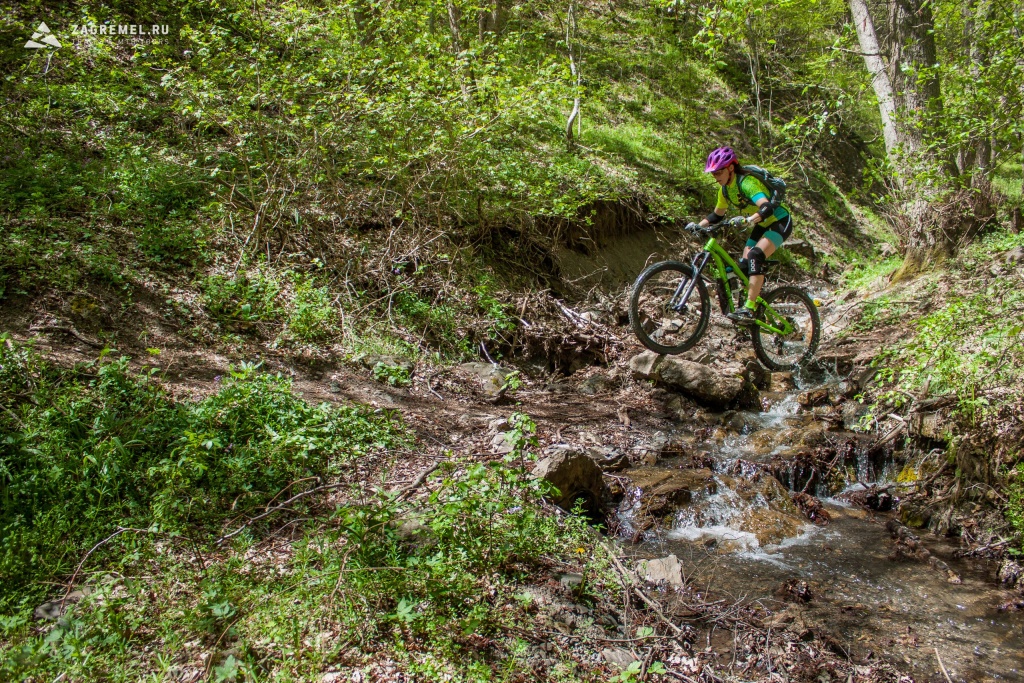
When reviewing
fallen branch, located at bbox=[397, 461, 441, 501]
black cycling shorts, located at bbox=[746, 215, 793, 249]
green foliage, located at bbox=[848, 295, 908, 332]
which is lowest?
fallen branch, located at bbox=[397, 461, 441, 501]

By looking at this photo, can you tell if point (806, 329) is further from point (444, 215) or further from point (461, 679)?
point (461, 679)

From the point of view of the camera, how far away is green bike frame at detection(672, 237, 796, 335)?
22.0 feet

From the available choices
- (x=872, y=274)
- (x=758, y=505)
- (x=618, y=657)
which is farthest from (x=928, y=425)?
(x=872, y=274)

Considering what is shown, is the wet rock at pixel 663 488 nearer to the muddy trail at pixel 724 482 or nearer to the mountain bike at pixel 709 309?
the muddy trail at pixel 724 482

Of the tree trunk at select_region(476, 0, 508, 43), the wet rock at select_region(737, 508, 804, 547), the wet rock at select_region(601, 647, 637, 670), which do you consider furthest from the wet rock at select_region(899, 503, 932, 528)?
the tree trunk at select_region(476, 0, 508, 43)

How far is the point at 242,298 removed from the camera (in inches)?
260

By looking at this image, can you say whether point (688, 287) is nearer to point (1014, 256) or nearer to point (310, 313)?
point (310, 313)

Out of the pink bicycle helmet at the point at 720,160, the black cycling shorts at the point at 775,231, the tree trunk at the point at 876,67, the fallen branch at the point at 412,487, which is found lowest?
the fallen branch at the point at 412,487

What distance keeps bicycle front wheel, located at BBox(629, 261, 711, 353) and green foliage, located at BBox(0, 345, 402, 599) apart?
3.21 m

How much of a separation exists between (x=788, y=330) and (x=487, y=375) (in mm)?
4083

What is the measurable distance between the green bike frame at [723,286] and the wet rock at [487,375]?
2142 millimetres

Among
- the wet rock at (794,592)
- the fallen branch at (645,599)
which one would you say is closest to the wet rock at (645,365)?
the wet rock at (794,592)

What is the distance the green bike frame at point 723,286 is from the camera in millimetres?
6715

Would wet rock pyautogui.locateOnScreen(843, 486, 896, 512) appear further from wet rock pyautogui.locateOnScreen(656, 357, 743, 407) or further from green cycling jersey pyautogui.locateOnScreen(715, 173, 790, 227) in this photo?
green cycling jersey pyautogui.locateOnScreen(715, 173, 790, 227)
